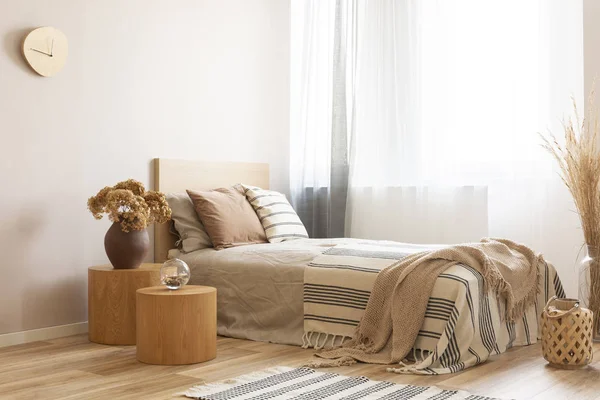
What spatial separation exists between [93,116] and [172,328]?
1.48 meters

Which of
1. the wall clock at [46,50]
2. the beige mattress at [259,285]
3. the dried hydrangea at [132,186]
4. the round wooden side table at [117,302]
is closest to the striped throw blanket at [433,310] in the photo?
Result: the beige mattress at [259,285]

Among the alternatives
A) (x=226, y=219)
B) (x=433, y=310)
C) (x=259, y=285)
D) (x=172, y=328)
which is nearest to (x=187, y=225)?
(x=226, y=219)

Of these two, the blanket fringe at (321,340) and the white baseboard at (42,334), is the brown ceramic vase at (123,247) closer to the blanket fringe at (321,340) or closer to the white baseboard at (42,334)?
the white baseboard at (42,334)

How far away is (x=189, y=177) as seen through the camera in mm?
4625

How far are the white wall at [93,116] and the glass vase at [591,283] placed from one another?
2418mm

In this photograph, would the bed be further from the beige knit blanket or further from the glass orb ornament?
the glass orb ornament

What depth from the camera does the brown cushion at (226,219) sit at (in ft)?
14.0

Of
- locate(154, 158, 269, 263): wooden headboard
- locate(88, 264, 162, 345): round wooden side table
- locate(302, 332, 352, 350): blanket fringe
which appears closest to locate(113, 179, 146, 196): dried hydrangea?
locate(88, 264, 162, 345): round wooden side table

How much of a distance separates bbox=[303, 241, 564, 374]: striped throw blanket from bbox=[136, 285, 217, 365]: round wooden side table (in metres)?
0.59

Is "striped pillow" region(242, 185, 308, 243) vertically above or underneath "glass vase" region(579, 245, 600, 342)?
above

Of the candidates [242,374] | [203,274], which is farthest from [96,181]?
[242,374]

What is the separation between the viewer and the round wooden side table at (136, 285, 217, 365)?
322 cm

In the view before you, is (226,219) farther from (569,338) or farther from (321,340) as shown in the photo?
(569,338)

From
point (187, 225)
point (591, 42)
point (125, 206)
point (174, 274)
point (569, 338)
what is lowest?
point (569, 338)
